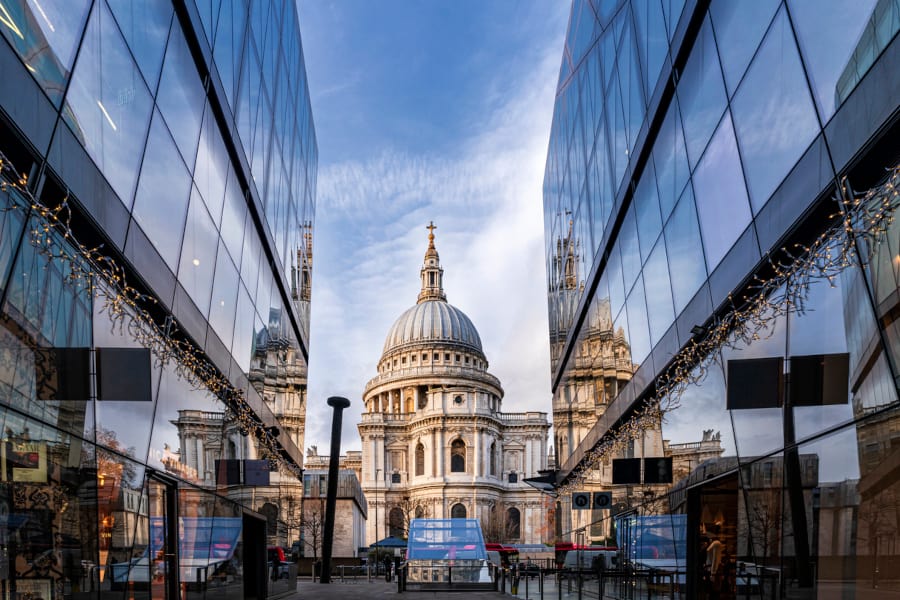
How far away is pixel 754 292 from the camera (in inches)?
436

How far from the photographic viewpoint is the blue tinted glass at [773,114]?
9008 millimetres

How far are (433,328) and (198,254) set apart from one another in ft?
454

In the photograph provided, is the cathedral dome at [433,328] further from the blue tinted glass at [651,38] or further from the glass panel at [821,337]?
the glass panel at [821,337]

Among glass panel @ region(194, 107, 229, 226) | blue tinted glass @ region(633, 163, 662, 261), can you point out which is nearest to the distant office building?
blue tinted glass @ region(633, 163, 662, 261)

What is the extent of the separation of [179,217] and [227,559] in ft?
24.7

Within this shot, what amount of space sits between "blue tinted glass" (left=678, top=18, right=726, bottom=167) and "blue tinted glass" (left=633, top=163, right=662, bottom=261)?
9.15ft

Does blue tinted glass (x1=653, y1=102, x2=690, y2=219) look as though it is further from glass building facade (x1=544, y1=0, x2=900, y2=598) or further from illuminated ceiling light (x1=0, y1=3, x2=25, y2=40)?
illuminated ceiling light (x1=0, y1=3, x2=25, y2=40)

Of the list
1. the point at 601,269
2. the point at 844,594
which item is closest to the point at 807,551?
the point at 844,594

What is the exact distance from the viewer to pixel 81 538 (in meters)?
8.91

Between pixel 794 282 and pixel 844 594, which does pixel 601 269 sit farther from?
pixel 844 594

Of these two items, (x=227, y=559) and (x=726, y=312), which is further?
(x=227, y=559)

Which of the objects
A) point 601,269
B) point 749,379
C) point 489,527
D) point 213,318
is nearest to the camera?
point 749,379

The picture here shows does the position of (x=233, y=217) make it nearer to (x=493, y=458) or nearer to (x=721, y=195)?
(x=721, y=195)

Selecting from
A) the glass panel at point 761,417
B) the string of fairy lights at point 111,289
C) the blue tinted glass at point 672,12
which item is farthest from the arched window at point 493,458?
the glass panel at point 761,417
